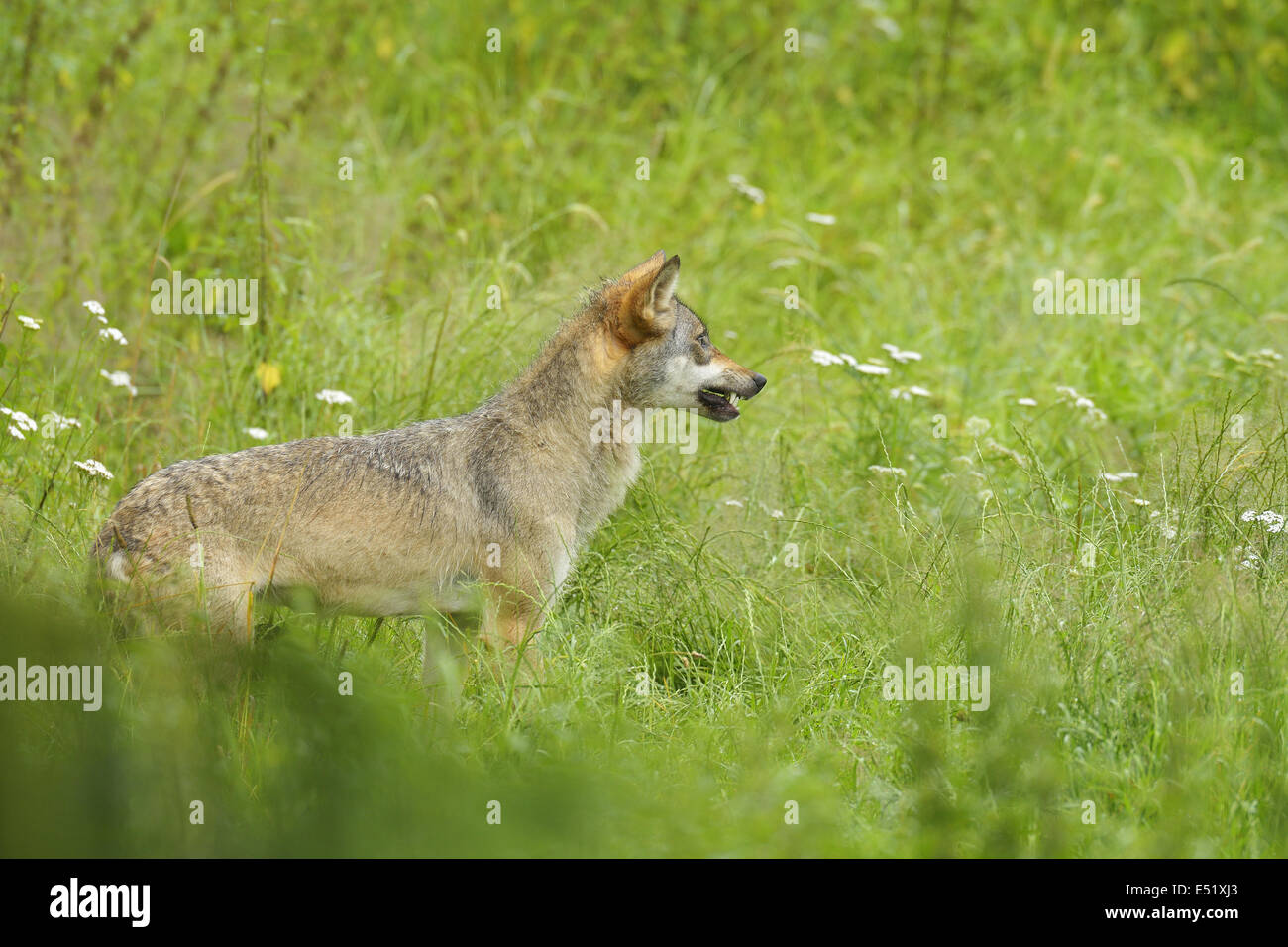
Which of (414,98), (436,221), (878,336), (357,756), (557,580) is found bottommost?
(357,756)

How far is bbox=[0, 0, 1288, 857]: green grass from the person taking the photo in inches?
131

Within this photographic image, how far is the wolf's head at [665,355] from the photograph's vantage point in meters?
5.52

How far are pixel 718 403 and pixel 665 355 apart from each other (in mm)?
321

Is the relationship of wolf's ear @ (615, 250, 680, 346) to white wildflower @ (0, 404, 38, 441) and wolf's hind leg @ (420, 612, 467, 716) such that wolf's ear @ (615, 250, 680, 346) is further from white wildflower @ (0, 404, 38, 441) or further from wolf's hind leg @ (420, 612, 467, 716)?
white wildflower @ (0, 404, 38, 441)

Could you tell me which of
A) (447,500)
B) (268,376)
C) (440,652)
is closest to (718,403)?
(447,500)

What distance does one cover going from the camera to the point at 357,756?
297cm

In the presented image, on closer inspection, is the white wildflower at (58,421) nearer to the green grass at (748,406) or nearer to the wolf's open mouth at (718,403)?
the green grass at (748,406)

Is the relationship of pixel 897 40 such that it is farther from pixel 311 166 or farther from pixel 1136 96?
pixel 311 166

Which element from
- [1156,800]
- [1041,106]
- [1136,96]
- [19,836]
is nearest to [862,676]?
[1156,800]

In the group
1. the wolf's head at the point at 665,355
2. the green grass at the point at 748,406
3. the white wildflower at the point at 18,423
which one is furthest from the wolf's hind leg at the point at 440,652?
the white wildflower at the point at 18,423

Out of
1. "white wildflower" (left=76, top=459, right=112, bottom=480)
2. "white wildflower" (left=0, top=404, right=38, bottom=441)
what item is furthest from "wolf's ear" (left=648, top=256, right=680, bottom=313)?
"white wildflower" (left=0, top=404, right=38, bottom=441)

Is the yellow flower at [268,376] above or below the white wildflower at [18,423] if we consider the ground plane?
above
